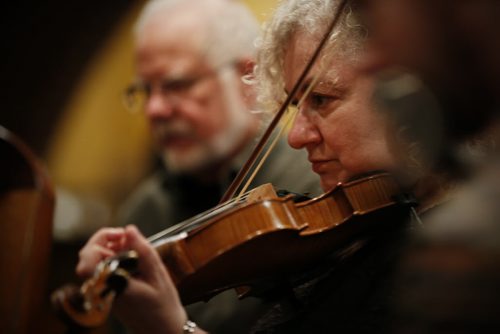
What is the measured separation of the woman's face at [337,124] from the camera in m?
0.84

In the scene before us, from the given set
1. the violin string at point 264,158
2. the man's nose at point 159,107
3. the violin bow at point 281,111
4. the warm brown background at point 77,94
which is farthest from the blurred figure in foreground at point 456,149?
the warm brown background at point 77,94

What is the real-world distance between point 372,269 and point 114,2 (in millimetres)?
1693

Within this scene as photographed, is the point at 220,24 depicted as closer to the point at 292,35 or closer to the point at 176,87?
the point at 176,87

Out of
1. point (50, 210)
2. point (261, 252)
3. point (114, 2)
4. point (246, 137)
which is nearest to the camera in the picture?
point (261, 252)

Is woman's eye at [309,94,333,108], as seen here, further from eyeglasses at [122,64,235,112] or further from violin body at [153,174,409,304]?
eyeglasses at [122,64,235,112]

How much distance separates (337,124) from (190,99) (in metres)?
0.77

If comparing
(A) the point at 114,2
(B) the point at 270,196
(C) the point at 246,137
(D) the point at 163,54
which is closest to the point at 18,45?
(A) the point at 114,2

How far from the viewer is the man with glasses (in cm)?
141

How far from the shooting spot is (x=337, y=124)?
0.87 metres

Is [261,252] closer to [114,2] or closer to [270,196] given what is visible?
[270,196]

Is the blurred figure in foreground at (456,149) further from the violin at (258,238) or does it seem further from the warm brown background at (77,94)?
the warm brown background at (77,94)

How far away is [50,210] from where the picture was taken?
3.87 ft

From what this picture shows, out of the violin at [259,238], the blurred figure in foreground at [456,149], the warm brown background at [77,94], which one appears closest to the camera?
the blurred figure in foreground at [456,149]

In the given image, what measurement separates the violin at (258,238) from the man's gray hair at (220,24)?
484mm
